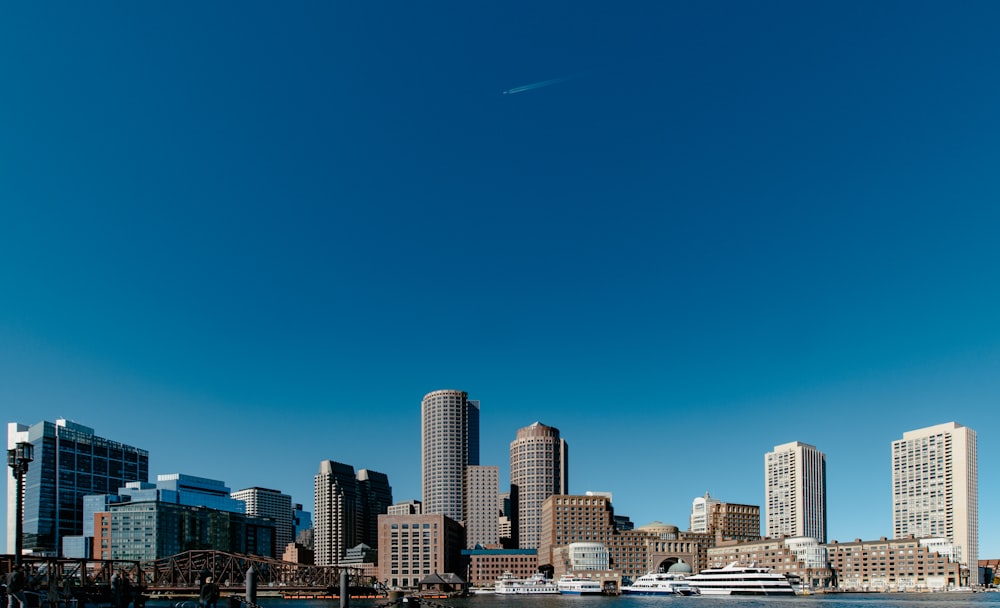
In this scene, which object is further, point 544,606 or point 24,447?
point 544,606

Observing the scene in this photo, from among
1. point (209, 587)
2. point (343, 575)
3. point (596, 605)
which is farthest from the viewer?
point (596, 605)

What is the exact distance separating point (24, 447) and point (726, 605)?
155596 millimetres

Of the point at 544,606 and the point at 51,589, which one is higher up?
the point at 51,589

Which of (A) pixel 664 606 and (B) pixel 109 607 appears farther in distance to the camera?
(A) pixel 664 606

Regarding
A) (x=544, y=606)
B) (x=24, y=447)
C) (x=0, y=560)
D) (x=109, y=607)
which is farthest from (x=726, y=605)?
(x=24, y=447)

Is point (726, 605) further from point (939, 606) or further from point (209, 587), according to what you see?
point (209, 587)

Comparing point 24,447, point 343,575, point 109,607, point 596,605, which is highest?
point 24,447

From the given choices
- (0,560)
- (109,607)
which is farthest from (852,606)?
(0,560)

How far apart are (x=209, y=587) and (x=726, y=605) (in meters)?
147

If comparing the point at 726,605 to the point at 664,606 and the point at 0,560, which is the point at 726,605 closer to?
the point at 664,606

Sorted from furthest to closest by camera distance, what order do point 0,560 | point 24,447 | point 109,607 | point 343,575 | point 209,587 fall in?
point 109,607 → point 0,560 → point 343,575 → point 209,587 → point 24,447

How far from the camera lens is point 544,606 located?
562 ft

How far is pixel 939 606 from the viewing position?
520ft

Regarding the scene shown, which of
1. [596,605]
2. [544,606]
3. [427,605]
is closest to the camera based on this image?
[427,605]
